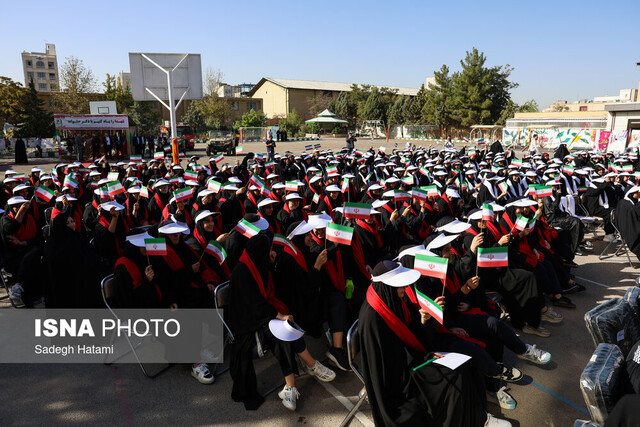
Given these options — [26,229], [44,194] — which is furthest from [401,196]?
[44,194]

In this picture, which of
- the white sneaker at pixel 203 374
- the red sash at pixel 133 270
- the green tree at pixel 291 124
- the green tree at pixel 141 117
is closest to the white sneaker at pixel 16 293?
the red sash at pixel 133 270

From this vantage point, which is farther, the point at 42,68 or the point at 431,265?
the point at 42,68

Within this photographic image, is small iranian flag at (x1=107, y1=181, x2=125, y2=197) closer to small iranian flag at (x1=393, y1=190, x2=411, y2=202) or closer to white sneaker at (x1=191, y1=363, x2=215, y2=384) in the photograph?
white sneaker at (x1=191, y1=363, x2=215, y2=384)

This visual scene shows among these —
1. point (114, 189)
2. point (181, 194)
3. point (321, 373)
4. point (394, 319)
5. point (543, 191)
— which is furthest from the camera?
point (543, 191)

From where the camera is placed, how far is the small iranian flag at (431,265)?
3.60 m

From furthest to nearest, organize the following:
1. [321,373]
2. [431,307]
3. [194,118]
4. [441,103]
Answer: [194,118], [441,103], [321,373], [431,307]

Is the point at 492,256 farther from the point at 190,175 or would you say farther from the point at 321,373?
the point at 190,175

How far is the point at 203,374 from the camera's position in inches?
170

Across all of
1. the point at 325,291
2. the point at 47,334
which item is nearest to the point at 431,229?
the point at 325,291

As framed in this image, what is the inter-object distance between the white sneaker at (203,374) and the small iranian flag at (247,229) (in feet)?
4.86

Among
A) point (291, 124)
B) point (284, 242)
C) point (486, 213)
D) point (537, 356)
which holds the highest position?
point (291, 124)

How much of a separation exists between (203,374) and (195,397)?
260mm

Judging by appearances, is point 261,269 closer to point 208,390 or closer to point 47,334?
point 208,390

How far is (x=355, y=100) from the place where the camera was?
63188 mm
